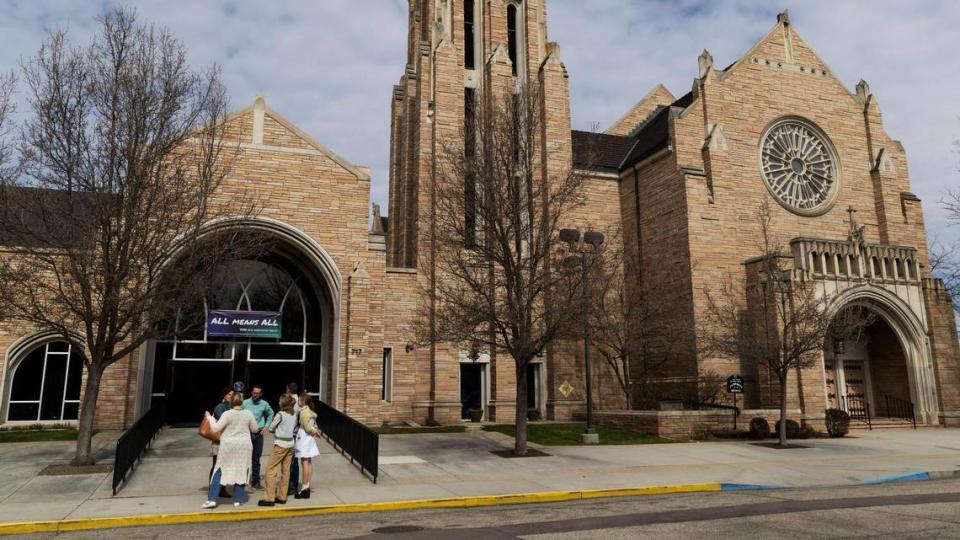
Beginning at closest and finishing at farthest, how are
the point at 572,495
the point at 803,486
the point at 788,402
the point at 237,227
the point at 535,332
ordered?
the point at 572,495
the point at 803,486
the point at 237,227
the point at 535,332
the point at 788,402


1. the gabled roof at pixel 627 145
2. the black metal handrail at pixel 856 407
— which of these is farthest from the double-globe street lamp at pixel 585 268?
the black metal handrail at pixel 856 407

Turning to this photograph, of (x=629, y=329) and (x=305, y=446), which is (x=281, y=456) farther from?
(x=629, y=329)

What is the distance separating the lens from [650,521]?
817cm

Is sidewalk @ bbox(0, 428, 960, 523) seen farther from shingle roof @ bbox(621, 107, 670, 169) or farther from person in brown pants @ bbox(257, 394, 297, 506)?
shingle roof @ bbox(621, 107, 670, 169)

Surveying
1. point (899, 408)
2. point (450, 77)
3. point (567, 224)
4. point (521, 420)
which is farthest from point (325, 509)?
point (899, 408)

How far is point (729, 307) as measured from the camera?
73.8 ft

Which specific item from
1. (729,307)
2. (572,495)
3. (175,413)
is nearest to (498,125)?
(572,495)

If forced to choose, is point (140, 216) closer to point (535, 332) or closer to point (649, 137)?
point (535, 332)

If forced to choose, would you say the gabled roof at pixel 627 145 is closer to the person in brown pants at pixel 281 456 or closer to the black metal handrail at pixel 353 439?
the black metal handrail at pixel 353 439

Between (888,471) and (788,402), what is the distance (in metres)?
8.62

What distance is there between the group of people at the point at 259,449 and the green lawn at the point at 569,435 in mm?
7972

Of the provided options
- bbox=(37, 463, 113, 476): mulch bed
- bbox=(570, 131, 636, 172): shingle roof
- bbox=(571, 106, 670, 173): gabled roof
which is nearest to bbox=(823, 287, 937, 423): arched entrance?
bbox=(571, 106, 670, 173): gabled roof

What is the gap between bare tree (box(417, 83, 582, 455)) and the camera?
51.2 ft

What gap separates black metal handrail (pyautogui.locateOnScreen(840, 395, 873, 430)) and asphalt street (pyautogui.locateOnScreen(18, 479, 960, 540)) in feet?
52.9
